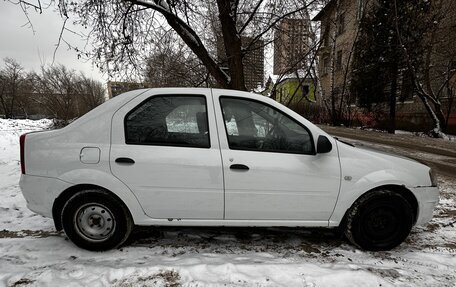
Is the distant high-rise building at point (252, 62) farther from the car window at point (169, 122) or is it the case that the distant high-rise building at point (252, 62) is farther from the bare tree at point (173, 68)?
the car window at point (169, 122)

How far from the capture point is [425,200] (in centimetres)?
291

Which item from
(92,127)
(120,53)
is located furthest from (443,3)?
(92,127)

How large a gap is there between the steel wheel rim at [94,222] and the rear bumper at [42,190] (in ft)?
0.97

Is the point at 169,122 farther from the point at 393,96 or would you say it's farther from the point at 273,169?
the point at 393,96

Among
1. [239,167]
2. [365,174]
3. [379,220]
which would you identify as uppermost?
[239,167]

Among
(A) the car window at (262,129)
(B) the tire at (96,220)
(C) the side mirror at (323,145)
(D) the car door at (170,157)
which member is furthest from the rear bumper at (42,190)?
(C) the side mirror at (323,145)

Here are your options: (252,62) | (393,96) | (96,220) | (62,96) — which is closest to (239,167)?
(96,220)

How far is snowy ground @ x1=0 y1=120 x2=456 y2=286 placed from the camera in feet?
7.73

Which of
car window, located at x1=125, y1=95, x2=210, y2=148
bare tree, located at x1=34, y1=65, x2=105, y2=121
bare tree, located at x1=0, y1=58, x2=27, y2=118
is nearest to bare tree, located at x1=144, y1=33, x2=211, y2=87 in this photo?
car window, located at x1=125, y1=95, x2=210, y2=148

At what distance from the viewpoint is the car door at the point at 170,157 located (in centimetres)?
265

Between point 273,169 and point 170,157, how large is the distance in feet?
3.48

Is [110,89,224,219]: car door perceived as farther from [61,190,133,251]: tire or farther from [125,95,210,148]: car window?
[61,190,133,251]: tire

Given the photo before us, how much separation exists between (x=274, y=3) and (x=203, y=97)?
21.3ft

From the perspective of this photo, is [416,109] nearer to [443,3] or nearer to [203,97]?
[443,3]
